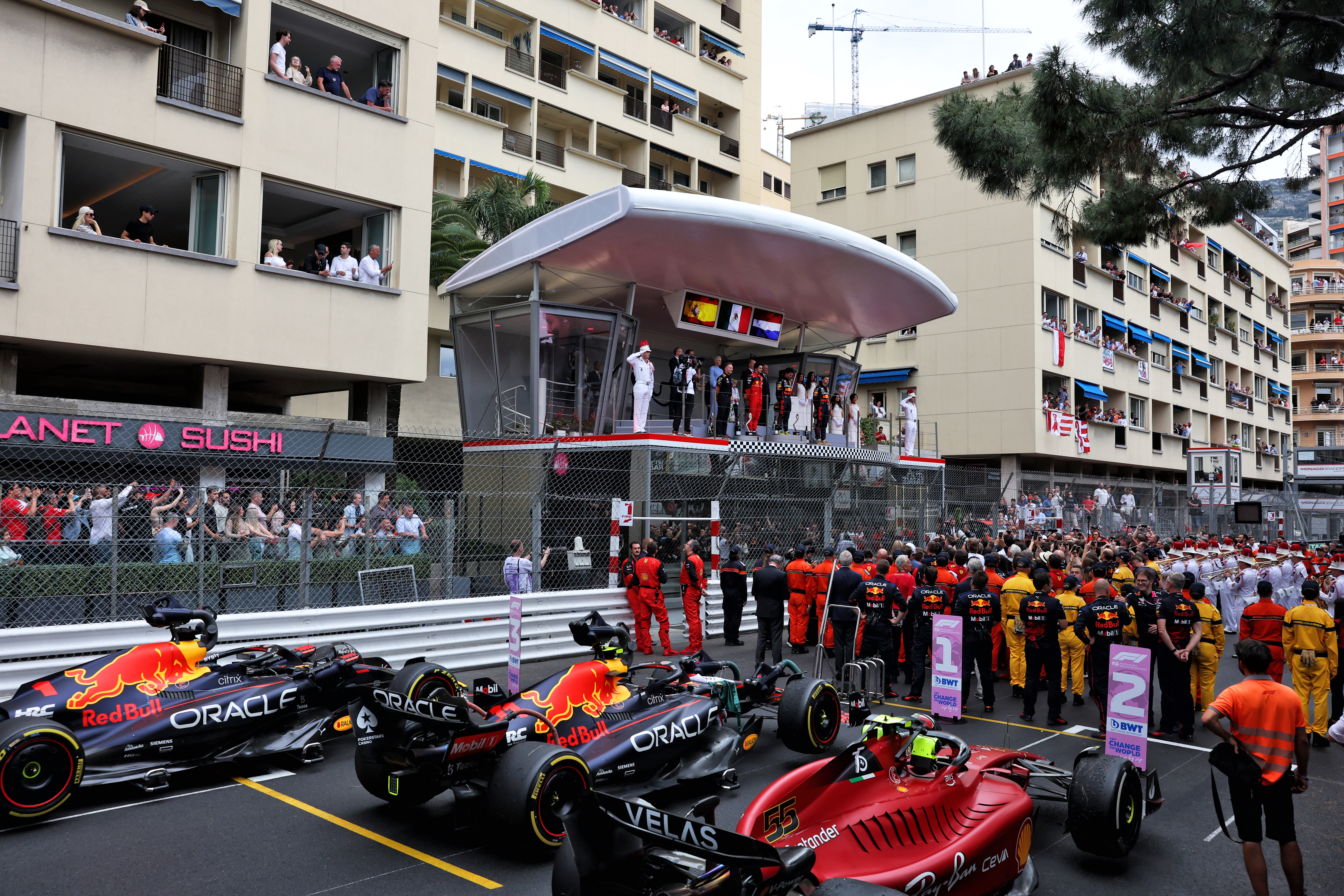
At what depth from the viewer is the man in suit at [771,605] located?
11914 millimetres

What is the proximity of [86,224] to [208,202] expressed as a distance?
2.14 meters

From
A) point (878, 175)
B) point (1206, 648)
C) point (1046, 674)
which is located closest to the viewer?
point (1206, 648)

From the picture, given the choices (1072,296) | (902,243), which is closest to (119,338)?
(902,243)

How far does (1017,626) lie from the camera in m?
9.80

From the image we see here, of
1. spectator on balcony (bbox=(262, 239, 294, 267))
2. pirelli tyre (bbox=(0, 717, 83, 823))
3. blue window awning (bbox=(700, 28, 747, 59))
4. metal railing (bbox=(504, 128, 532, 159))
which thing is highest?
blue window awning (bbox=(700, 28, 747, 59))

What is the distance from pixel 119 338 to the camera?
14852 millimetres

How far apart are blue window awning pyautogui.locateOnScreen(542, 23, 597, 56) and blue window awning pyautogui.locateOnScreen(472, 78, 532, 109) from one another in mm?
2409

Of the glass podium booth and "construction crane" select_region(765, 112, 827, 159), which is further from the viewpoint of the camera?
"construction crane" select_region(765, 112, 827, 159)

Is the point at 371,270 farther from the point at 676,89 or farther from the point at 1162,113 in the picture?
the point at 676,89

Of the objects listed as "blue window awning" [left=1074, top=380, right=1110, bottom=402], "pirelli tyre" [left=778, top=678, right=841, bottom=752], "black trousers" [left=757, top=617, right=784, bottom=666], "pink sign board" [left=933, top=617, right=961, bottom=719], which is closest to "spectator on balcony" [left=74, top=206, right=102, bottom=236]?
"black trousers" [left=757, top=617, right=784, bottom=666]

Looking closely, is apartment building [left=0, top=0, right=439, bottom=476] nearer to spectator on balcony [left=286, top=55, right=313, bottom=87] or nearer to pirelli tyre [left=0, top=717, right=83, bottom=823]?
spectator on balcony [left=286, top=55, right=313, bottom=87]

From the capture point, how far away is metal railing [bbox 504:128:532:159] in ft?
95.9

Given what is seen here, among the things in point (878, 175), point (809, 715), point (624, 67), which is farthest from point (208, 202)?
point (878, 175)

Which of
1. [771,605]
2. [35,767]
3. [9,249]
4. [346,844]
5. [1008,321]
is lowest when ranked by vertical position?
[346,844]
